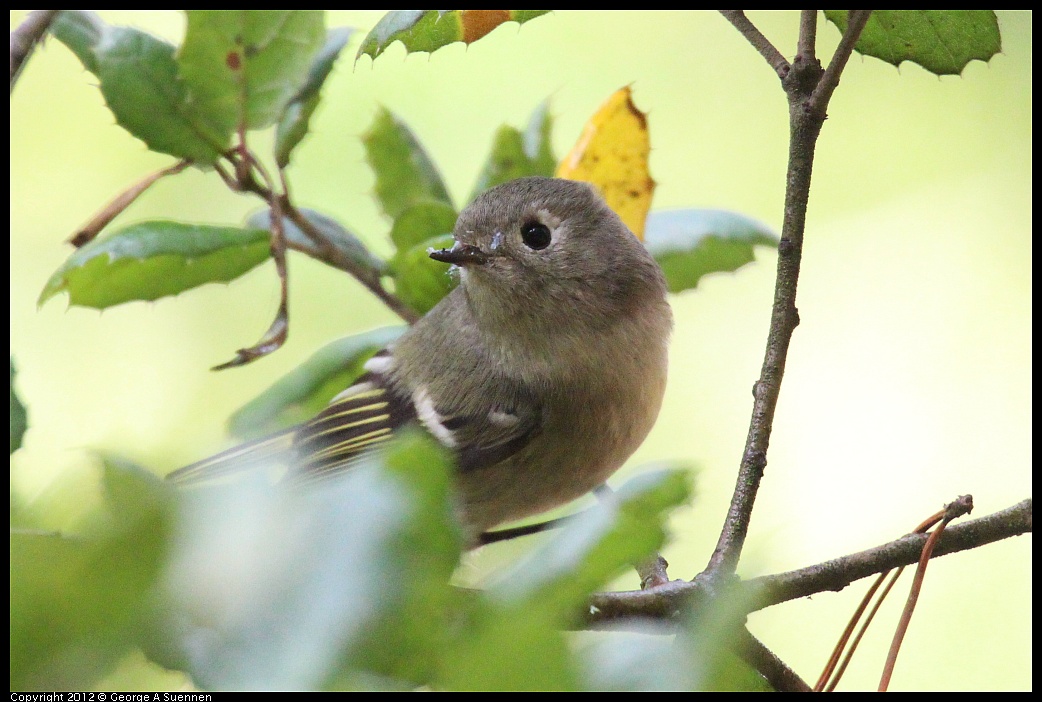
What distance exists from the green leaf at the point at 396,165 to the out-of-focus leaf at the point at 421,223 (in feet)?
0.08

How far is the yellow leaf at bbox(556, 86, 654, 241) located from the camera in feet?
3.29

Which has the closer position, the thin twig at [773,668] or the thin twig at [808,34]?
the thin twig at [773,668]

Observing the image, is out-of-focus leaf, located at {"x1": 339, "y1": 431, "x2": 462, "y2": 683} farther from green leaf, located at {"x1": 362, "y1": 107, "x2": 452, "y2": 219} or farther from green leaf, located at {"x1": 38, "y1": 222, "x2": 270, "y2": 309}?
green leaf, located at {"x1": 362, "y1": 107, "x2": 452, "y2": 219}

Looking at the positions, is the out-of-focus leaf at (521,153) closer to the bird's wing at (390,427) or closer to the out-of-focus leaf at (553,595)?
the bird's wing at (390,427)

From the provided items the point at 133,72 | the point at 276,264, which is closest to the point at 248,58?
the point at 133,72

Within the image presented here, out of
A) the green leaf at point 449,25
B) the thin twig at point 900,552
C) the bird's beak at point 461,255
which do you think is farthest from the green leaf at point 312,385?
the thin twig at point 900,552

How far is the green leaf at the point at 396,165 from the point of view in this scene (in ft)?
3.63

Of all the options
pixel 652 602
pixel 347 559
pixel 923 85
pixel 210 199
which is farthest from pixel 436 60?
pixel 347 559

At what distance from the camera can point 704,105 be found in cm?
252

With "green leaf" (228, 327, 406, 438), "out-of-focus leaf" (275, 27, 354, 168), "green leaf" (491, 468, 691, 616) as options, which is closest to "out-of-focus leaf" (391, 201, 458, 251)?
"green leaf" (228, 327, 406, 438)

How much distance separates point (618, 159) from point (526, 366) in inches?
11.8

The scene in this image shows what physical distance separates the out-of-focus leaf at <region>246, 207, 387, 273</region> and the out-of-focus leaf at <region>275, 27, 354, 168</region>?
167 mm

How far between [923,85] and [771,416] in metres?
2.09

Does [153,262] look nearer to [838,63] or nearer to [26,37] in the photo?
[26,37]
